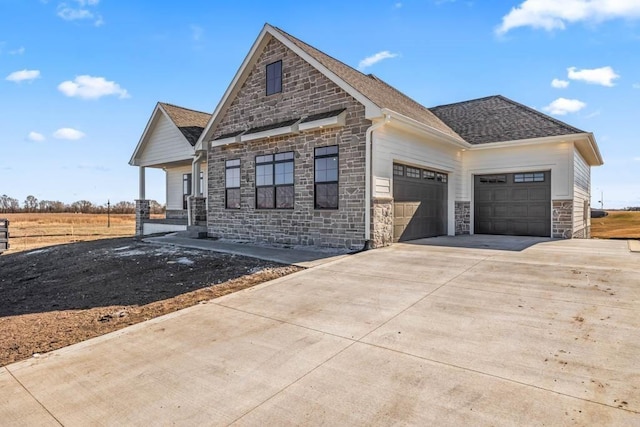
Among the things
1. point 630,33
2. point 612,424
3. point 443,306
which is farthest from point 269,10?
point 612,424

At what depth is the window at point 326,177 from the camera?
10.7 metres

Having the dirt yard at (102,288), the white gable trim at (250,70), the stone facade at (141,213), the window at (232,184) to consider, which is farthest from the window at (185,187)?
the dirt yard at (102,288)

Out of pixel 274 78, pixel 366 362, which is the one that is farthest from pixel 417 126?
pixel 366 362

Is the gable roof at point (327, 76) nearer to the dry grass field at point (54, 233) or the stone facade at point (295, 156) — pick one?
the stone facade at point (295, 156)

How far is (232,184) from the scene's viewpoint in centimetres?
1379

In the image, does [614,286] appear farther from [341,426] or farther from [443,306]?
[341,426]

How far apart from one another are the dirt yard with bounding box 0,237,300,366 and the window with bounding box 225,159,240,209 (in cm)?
290

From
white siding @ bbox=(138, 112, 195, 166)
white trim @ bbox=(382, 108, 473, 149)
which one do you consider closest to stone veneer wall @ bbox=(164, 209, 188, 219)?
white siding @ bbox=(138, 112, 195, 166)

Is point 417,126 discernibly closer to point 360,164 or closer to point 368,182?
point 360,164

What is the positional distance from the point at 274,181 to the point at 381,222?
13.9ft

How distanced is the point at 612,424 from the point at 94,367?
15.2 feet

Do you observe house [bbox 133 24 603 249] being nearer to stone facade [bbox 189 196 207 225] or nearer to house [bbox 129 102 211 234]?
stone facade [bbox 189 196 207 225]

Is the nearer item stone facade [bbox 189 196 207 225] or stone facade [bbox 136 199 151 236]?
stone facade [bbox 189 196 207 225]

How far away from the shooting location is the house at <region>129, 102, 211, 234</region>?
17562 mm
